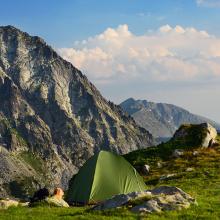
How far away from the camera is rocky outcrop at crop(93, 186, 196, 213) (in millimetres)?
25500

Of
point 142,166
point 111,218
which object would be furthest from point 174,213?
Answer: point 142,166

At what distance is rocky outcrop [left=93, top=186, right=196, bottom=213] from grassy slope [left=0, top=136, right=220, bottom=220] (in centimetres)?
68

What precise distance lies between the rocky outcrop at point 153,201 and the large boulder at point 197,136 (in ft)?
134

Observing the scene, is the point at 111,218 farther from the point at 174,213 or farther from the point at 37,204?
the point at 37,204

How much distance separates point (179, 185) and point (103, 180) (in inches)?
376

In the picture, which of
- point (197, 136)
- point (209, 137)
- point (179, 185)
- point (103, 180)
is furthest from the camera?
point (209, 137)

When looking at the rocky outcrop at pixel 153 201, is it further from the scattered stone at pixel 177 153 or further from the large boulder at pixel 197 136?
the large boulder at pixel 197 136

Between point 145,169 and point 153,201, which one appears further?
point 145,169

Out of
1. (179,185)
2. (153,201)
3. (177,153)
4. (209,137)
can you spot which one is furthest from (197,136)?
(153,201)

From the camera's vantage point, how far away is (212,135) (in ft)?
Result: 235

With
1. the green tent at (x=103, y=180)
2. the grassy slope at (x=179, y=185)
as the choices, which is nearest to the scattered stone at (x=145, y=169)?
the grassy slope at (x=179, y=185)

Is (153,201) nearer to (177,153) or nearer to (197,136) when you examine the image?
(177,153)

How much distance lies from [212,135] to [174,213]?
48727 millimetres

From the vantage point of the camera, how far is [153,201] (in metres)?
26.0
